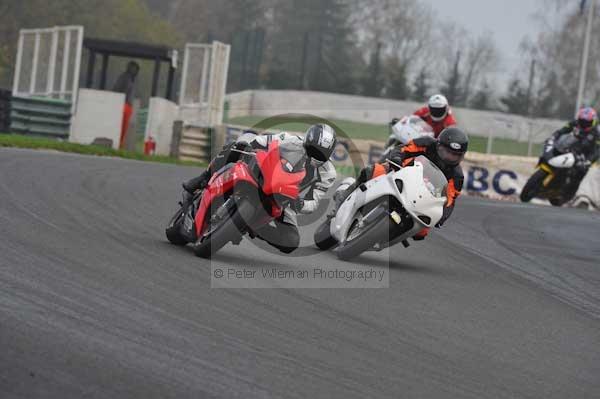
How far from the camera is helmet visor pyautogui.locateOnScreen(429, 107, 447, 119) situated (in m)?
15.1

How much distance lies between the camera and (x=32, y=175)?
1326 centimetres

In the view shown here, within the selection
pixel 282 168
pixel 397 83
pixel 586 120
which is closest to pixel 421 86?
pixel 397 83

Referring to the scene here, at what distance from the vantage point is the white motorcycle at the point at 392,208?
381 inches

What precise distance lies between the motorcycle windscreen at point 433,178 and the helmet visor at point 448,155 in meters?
0.29

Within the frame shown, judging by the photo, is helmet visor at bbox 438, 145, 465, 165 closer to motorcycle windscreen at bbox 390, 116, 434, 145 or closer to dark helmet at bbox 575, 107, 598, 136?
motorcycle windscreen at bbox 390, 116, 434, 145

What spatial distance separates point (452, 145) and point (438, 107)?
499 cm

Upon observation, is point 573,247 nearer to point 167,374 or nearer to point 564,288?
point 564,288

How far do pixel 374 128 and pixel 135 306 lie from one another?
30.8m

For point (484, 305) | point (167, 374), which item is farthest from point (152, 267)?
point (167, 374)

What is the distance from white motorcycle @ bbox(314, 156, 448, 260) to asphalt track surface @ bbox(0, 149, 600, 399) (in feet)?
0.94

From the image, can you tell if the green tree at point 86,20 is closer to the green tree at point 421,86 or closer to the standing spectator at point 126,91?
A: the green tree at point 421,86

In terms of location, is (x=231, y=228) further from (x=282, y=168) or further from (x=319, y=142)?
(x=319, y=142)

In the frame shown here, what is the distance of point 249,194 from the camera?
8.23 metres

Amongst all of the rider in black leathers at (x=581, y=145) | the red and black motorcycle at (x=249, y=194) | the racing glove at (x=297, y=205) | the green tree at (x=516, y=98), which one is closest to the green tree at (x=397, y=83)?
A: the green tree at (x=516, y=98)
